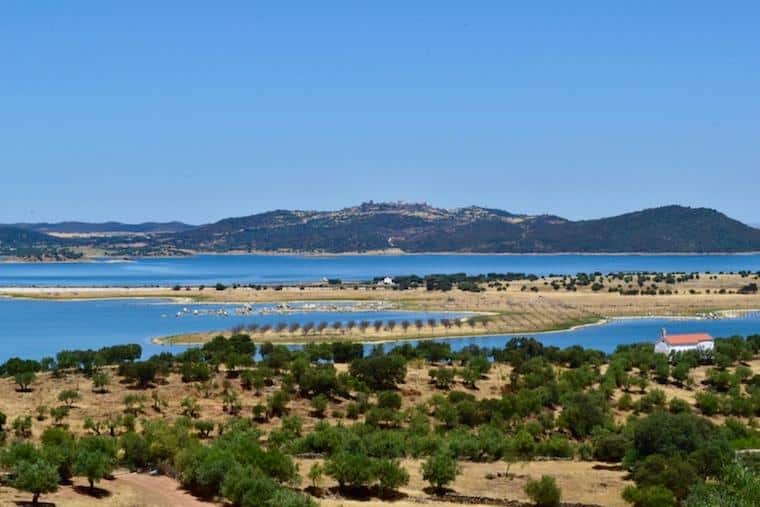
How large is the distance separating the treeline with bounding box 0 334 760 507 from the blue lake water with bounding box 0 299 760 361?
1924cm

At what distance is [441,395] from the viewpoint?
165 ft

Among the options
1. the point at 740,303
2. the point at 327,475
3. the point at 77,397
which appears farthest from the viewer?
the point at 740,303

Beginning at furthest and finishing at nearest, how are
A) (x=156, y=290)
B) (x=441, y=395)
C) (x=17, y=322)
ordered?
(x=156, y=290) → (x=17, y=322) → (x=441, y=395)

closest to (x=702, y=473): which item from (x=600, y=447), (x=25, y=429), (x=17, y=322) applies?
(x=600, y=447)

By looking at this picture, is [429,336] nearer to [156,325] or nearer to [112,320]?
[156,325]

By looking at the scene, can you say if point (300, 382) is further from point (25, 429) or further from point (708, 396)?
point (708, 396)

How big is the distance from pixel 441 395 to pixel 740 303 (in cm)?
8036

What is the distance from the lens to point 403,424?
146 feet

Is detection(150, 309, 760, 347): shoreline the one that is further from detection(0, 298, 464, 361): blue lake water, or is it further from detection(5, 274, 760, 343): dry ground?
detection(0, 298, 464, 361): blue lake water

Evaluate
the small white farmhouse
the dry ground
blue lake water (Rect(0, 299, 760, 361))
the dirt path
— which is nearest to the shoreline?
the dry ground

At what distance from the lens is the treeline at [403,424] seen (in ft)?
100

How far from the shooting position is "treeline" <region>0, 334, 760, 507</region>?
30.6m

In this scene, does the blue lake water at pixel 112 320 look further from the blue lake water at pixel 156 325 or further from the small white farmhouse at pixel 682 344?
the small white farmhouse at pixel 682 344

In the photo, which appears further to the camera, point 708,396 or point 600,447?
point 708,396
